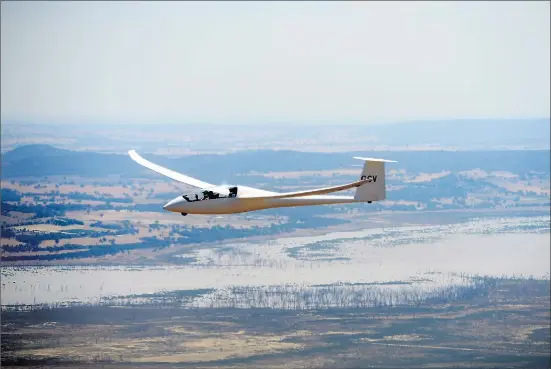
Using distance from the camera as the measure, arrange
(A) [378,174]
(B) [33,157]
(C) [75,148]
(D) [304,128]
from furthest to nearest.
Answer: (D) [304,128], (C) [75,148], (B) [33,157], (A) [378,174]

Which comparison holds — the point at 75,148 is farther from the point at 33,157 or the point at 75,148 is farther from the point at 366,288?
the point at 366,288

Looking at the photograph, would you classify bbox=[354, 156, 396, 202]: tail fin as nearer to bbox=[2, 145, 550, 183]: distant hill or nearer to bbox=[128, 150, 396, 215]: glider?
bbox=[128, 150, 396, 215]: glider

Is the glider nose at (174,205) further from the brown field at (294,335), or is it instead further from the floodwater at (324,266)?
the brown field at (294,335)

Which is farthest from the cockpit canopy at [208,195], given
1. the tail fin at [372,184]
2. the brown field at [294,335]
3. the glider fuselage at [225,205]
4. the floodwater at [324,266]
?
the brown field at [294,335]

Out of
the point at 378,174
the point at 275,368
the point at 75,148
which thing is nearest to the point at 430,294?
the point at 275,368

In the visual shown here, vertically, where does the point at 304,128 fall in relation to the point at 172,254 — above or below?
above

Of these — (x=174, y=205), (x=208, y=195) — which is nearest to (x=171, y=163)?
(x=174, y=205)
